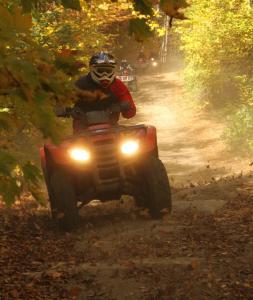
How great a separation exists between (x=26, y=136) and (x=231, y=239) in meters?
5.88

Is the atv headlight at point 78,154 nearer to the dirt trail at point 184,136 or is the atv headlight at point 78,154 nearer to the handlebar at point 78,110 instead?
the handlebar at point 78,110

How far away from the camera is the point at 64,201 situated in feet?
19.2

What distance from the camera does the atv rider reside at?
6457mm

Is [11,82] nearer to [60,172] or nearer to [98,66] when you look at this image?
[60,172]

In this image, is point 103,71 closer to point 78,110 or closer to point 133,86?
point 78,110

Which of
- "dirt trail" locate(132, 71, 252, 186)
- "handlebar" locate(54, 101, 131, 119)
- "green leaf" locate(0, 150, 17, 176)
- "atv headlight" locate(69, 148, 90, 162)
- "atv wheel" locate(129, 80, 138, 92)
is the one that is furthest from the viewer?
"atv wheel" locate(129, 80, 138, 92)

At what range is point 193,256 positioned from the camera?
470cm

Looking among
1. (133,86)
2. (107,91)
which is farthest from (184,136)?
(107,91)

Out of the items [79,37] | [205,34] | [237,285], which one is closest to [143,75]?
[205,34]

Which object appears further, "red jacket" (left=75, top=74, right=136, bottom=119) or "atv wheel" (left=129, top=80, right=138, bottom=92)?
"atv wheel" (left=129, top=80, right=138, bottom=92)

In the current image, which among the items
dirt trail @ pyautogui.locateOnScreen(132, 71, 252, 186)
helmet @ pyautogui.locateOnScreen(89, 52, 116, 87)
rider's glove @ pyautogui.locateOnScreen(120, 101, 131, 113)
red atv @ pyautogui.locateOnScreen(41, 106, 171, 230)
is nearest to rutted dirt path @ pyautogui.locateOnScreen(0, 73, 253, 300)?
red atv @ pyautogui.locateOnScreen(41, 106, 171, 230)

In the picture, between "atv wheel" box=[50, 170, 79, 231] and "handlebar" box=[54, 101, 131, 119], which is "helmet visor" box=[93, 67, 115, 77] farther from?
"atv wheel" box=[50, 170, 79, 231]

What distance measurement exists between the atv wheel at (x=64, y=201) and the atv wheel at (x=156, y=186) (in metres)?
0.86

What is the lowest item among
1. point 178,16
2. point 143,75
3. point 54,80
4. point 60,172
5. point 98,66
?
point 143,75
